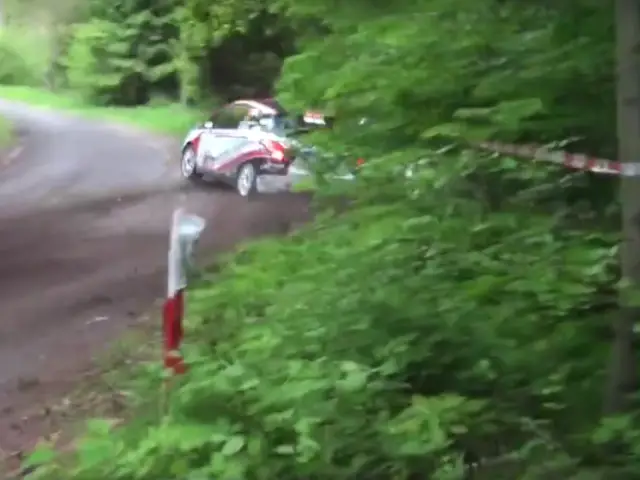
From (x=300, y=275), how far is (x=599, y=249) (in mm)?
1550

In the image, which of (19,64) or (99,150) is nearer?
(99,150)

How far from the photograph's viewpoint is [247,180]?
62.3 feet

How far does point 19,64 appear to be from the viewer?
2758 inches

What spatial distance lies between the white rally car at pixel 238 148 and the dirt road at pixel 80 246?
391mm

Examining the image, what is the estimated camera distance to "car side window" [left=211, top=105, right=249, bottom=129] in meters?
20.0

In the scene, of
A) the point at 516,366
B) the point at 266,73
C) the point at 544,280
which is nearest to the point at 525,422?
the point at 516,366

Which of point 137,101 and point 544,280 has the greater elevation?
point 544,280

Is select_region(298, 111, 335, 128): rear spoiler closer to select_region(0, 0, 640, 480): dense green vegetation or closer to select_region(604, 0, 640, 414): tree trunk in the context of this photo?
select_region(0, 0, 640, 480): dense green vegetation

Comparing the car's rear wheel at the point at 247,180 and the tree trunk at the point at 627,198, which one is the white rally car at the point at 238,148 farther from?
the tree trunk at the point at 627,198

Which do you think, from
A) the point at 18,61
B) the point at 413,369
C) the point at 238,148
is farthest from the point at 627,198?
the point at 18,61

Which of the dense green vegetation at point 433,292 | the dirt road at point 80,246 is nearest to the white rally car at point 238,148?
the dirt road at point 80,246

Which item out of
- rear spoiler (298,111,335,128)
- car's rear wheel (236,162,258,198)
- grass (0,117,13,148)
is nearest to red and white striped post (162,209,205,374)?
rear spoiler (298,111,335,128)

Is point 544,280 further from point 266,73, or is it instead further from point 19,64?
point 19,64

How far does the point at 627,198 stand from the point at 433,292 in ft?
2.81
